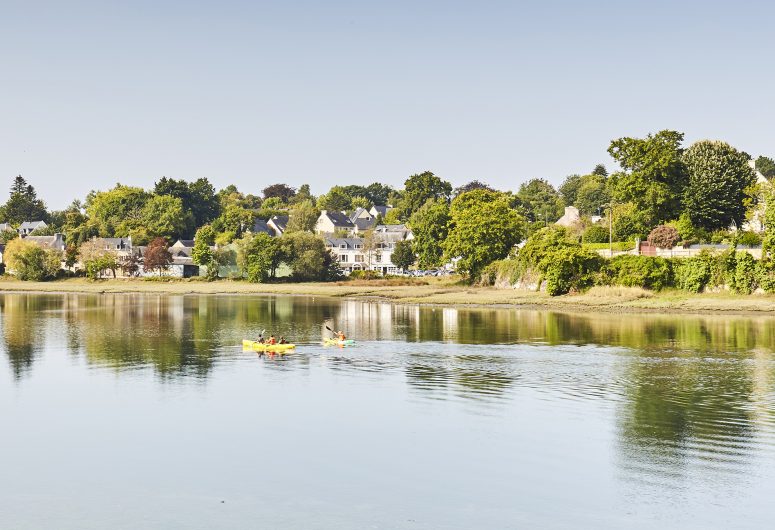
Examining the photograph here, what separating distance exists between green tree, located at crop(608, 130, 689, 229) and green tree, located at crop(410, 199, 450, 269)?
125 ft

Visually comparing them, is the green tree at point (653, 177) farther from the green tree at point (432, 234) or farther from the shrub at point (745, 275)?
the green tree at point (432, 234)

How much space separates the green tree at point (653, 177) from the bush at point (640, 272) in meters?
9.99

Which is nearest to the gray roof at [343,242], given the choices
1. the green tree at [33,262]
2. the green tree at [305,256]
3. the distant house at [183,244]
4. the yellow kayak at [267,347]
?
the distant house at [183,244]

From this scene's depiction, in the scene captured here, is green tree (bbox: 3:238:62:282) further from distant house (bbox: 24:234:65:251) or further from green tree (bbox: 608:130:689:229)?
green tree (bbox: 608:130:689:229)

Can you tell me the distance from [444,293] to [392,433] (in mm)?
80496

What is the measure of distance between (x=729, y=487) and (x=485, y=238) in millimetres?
95435

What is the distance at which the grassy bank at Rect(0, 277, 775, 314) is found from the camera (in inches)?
3445

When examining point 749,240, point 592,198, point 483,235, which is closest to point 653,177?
point 749,240

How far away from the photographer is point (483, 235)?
121 meters

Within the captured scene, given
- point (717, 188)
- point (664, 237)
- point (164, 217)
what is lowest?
point (664, 237)

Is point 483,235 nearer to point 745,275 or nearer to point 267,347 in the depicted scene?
point 745,275

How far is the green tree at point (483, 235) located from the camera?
121m

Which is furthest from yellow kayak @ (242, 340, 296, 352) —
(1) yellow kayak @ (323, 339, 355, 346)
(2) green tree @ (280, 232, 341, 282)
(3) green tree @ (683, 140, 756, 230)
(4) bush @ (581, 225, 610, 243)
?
(2) green tree @ (280, 232, 341, 282)

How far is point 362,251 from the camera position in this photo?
174m
